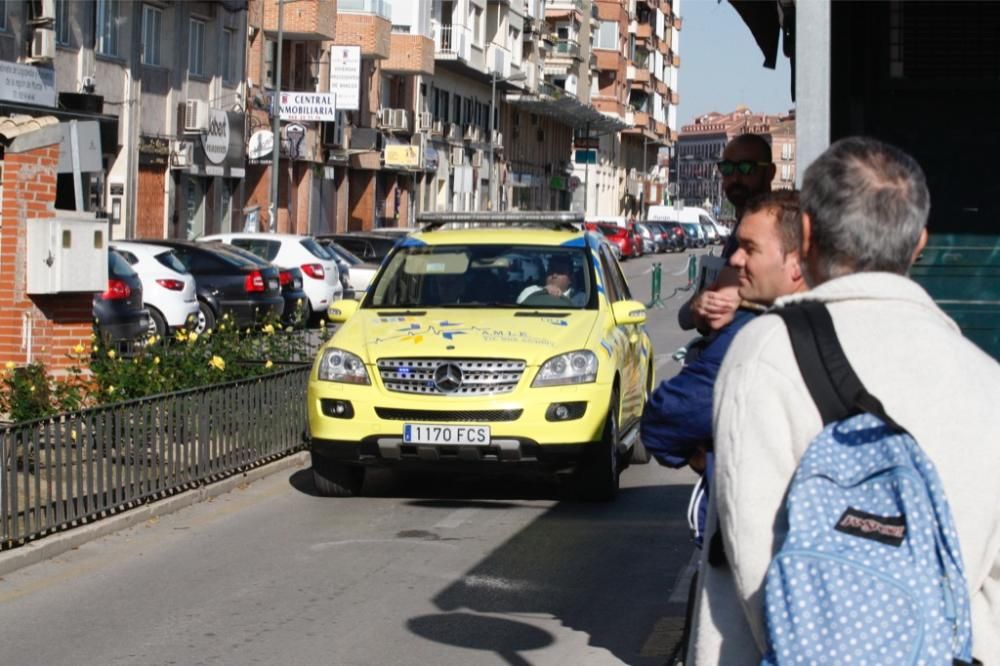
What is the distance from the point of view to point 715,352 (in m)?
4.68

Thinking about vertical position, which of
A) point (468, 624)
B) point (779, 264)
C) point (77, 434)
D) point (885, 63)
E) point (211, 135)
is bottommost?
point (468, 624)

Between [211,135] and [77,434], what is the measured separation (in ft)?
111

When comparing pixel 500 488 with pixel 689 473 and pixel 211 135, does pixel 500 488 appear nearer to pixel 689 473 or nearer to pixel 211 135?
pixel 689 473

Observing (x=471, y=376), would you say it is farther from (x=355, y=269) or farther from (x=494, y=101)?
(x=494, y=101)

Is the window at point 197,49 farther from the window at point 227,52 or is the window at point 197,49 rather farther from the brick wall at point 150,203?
the brick wall at point 150,203

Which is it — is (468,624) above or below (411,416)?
below

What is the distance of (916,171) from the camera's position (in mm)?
3035

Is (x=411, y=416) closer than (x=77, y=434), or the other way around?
(x=77, y=434)

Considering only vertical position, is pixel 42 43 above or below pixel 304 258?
above

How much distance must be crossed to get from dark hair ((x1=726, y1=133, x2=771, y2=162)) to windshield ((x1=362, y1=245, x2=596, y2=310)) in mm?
5575

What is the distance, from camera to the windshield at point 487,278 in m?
12.1

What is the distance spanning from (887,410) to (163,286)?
2246 cm

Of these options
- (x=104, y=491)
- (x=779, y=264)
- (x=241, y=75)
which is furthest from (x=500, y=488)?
(x=241, y=75)

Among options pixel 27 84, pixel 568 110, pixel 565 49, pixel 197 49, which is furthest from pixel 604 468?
pixel 565 49
